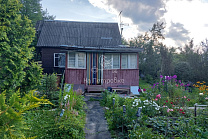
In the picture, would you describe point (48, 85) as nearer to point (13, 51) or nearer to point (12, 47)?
point (13, 51)

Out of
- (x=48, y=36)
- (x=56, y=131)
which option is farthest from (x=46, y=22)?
(x=56, y=131)

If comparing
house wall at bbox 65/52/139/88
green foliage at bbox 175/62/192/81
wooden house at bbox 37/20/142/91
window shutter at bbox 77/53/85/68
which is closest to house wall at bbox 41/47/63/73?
wooden house at bbox 37/20/142/91

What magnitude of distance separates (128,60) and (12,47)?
7.20 meters

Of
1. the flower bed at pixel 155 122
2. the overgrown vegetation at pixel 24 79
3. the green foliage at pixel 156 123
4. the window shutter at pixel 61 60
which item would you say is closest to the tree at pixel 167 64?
the flower bed at pixel 155 122

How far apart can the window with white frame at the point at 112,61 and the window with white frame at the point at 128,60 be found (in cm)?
36

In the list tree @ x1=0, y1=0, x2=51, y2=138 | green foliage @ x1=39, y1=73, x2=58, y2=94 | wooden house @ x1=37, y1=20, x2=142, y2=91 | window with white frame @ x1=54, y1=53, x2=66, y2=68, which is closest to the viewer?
tree @ x1=0, y1=0, x2=51, y2=138

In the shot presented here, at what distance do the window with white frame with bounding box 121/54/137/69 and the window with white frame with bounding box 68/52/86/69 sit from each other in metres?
2.77

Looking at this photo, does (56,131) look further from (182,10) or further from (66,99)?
(182,10)

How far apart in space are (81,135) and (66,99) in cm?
168

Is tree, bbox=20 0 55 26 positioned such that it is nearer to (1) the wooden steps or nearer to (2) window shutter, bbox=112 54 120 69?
(2) window shutter, bbox=112 54 120 69

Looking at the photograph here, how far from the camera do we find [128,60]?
11.1m

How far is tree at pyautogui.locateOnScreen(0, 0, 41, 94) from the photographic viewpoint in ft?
20.9

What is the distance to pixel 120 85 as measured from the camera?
10.8 m

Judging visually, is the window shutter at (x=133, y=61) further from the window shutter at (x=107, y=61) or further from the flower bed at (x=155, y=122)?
the flower bed at (x=155, y=122)
